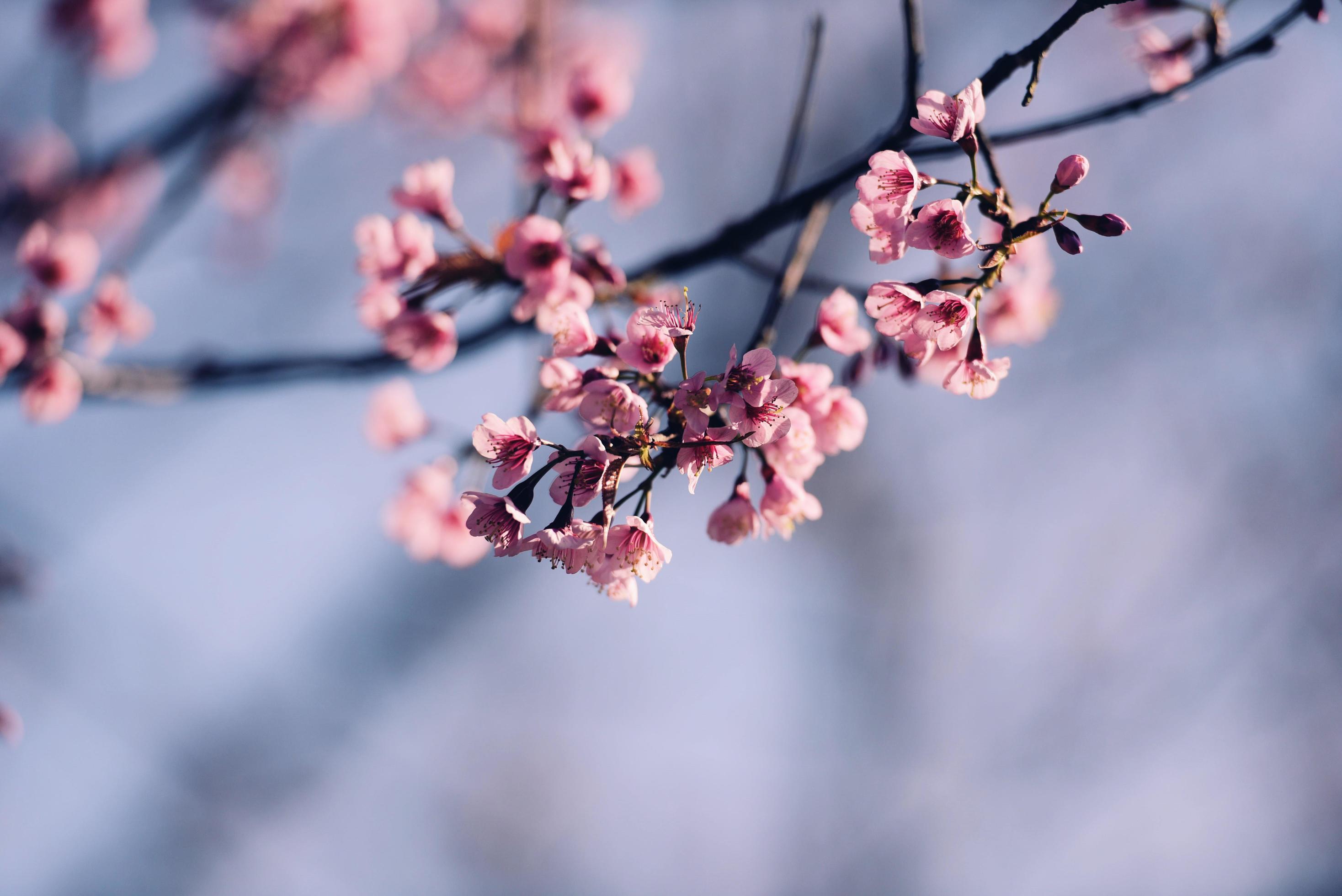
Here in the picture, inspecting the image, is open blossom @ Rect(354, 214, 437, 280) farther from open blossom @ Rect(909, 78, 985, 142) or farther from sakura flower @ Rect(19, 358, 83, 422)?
sakura flower @ Rect(19, 358, 83, 422)

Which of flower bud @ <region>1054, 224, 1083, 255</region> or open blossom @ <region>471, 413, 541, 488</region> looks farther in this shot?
open blossom @ <region>471, 413, 541, 488</region>

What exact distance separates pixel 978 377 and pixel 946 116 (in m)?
0.39

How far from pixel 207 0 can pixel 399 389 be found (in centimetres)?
336

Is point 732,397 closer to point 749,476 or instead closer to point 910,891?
point 749,476

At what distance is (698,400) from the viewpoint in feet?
3.47

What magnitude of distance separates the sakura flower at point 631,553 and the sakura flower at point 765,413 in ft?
0.70

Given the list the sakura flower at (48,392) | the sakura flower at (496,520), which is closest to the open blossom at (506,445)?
the sakura flower at (496,520)

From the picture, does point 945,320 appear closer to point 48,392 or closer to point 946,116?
point 946,116

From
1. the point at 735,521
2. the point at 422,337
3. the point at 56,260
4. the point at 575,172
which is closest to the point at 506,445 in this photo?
the point at 735,521

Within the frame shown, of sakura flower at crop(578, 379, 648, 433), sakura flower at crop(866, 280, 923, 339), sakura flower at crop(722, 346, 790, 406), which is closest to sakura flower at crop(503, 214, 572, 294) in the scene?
sakura flower at crop(578, 379, 648, 433)

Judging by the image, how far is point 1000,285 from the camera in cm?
187

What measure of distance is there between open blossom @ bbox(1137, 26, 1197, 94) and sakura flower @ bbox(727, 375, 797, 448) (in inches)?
43.2

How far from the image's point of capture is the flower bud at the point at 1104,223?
3.41 feet

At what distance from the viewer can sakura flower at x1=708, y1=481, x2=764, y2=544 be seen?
123cm
